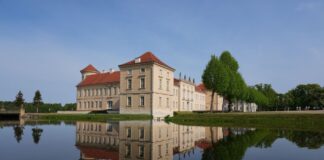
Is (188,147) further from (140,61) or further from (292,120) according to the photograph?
(140,61)

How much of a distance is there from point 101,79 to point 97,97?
4.19m

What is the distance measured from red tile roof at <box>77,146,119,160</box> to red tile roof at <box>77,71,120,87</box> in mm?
50029

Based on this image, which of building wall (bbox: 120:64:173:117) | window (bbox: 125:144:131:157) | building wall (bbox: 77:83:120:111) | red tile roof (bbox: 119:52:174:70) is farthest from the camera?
building wall (bbox: 77:83:120:111)

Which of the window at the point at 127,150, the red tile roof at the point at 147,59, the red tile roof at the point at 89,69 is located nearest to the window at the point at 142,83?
the red tile roof at the point at 147,59

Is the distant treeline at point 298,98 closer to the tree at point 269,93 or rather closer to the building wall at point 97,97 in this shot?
the tree at point 269,93

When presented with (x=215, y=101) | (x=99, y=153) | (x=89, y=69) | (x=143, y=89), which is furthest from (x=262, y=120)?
(x=215, y=101)

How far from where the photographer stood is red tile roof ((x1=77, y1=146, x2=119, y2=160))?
10.4m

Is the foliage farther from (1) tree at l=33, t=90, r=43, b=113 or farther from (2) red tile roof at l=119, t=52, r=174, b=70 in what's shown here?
(1) tree at l=33, t=90, r=43, b=113

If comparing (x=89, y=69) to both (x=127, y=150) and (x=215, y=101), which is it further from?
(x=127, y=150)

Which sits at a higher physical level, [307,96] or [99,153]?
[307,96]

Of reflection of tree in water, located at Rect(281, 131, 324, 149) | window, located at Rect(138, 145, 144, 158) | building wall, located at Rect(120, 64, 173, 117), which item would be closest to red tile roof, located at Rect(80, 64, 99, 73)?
building wall, located at Rect(120, 64, 173, 117)

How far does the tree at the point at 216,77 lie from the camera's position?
49156 mm

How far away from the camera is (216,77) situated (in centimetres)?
4934

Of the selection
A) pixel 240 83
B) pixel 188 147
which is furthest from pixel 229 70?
pixel 188 147
